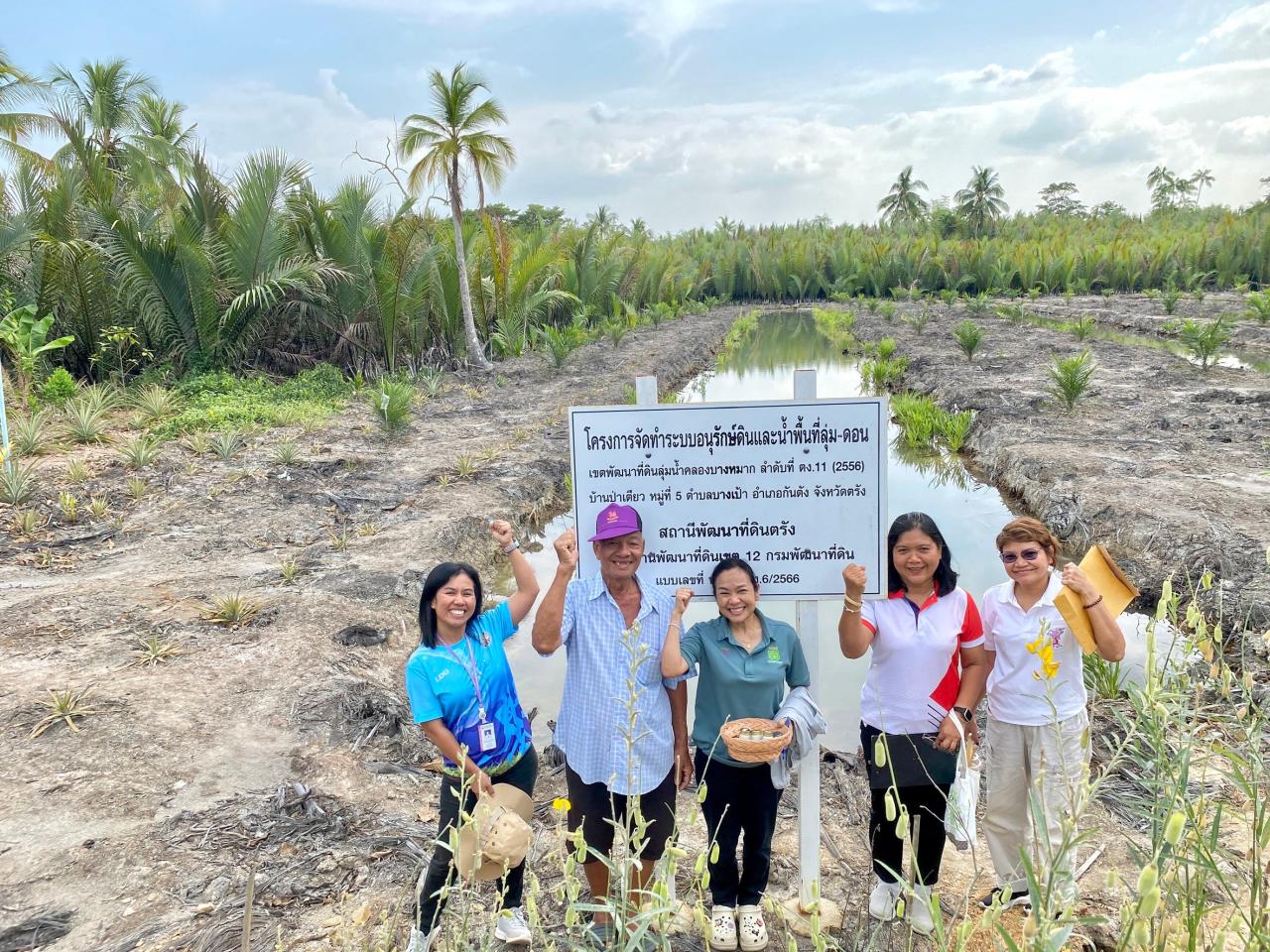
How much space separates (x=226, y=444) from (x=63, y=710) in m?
5.06

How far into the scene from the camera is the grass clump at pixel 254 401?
9320 millimetres

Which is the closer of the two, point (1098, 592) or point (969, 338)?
point (1098, 592)

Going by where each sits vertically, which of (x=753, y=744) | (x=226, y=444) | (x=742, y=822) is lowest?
(x=742, y=822)

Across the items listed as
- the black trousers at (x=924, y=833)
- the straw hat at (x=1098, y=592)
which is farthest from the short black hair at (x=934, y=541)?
the black trousers at (x=924, y=833)

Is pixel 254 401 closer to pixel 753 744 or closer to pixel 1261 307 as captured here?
pixel 753 744

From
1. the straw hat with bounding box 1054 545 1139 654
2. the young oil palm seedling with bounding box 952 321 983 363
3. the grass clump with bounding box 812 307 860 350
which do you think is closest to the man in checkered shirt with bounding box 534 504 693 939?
the straw hat with bounding box 1054 545 1139 654

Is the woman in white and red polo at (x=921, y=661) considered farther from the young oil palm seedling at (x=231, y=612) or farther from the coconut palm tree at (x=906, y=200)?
the coconut palm tree at (x=906, y=200)

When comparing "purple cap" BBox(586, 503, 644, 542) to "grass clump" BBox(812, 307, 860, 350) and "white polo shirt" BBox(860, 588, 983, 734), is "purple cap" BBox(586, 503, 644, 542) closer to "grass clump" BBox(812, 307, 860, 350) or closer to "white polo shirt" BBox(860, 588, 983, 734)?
"white polo shirt" BBox(860, 588, 983, 734)

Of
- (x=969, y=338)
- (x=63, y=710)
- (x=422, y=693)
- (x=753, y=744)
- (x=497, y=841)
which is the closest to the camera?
(x=497, y=841)

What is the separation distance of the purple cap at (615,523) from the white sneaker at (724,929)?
115 cm

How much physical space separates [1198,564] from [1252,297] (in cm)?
1723

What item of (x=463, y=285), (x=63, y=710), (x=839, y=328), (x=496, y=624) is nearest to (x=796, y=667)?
(x=496, y=624)

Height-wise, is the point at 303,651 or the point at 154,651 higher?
the point at 154,651

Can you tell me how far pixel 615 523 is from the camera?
2398 millimetres
